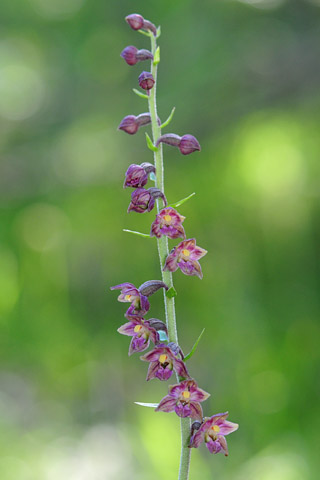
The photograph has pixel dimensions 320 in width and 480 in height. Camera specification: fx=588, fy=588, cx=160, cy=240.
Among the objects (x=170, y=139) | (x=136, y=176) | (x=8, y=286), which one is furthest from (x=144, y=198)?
(x=8, y=286)

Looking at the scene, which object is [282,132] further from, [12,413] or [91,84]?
[12,413]

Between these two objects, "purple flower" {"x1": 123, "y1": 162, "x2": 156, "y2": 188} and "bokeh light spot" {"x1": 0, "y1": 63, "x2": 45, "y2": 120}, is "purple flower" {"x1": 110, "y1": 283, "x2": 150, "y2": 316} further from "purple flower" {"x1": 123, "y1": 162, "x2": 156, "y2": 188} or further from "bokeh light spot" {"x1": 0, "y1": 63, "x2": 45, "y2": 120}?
"bokeh light spot" {"x1": 0, "y1": 63, "x2": 45, "y2": 120}

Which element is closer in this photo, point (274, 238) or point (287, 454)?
point (287, 454)

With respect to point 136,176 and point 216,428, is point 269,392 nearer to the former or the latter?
point 216,428

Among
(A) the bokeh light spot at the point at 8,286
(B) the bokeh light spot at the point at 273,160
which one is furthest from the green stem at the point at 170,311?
(A) the bokeh light spot at the point at 8,286

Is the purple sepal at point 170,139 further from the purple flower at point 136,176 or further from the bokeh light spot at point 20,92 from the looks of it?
the bokeh light spot at point 20,92

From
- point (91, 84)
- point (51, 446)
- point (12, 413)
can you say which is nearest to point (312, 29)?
point (91, 84)
